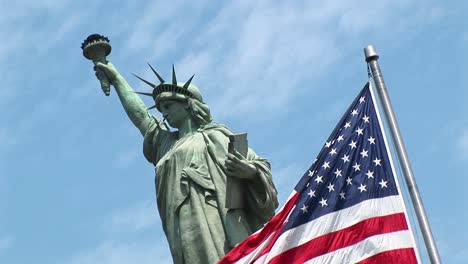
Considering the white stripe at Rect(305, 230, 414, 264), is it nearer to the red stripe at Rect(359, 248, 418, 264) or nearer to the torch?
the red stripe at Rect(359, 248, 418, 264)

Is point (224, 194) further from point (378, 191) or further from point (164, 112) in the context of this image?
point (378, 191)

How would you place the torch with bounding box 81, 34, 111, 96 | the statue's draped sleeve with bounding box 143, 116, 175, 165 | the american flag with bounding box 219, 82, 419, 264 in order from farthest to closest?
the torch with bounding box 81, 34, 111, 96
the statue's draped sleeve with bounding box 143, 116, 175, 165
the american flag with bounding box 219, 82, 419, 264

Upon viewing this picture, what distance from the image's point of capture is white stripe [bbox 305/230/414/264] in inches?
604

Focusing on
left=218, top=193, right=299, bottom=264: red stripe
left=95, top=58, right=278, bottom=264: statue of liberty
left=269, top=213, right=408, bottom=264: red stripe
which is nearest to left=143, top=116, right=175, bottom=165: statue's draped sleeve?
left=95, top=58, right=278, bottom=264: statue of liberty

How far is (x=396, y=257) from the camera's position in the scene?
15.2 m

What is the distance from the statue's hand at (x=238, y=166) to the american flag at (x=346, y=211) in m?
1.49

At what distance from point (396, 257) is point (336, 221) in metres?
1.01

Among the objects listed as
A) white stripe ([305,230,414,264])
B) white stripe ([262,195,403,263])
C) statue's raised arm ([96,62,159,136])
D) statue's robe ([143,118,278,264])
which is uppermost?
statue's raised arm ([96,62,159,136])

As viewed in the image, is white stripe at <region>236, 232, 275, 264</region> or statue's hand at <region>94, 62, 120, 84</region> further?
statue's hand at <region>94, 62, 120, 84</region>

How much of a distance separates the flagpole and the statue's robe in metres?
2.84

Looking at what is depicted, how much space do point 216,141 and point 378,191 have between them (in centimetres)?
382

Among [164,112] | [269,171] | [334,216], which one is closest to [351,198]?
[334,216]

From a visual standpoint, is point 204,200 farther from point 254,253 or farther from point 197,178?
point 254,253

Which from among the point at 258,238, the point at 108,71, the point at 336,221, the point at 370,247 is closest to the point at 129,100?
the point at 108,71
